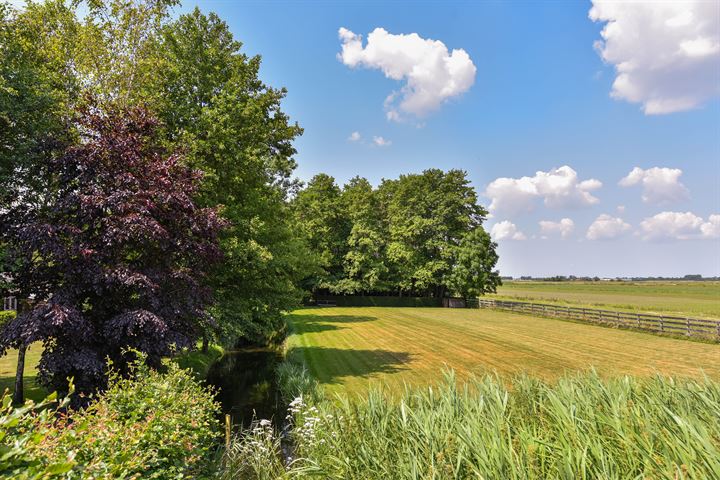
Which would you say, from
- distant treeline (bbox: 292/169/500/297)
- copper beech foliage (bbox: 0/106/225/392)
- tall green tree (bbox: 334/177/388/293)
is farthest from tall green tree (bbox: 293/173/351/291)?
copper beech foliage (bbox: 0/106/225/392)

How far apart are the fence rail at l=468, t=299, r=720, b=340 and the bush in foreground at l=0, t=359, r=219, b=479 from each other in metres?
28.3

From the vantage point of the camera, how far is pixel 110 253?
830 centimetres

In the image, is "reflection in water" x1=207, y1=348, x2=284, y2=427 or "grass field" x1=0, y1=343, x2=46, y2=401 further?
"reflection in water" x1=207, y1=348, x2=284, y2=427

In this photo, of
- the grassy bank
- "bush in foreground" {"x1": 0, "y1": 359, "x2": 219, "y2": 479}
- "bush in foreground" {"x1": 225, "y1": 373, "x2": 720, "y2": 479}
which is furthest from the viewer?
the grassy bank

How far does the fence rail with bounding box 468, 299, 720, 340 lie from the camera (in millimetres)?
23219

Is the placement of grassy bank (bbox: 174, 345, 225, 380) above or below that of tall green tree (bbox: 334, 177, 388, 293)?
below

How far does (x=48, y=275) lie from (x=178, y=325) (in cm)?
286

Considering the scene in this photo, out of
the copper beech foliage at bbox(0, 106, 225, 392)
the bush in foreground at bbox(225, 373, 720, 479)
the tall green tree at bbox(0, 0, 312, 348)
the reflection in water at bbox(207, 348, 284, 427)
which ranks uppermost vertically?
the tall green tree at bbox(0, 0, 312, 348)

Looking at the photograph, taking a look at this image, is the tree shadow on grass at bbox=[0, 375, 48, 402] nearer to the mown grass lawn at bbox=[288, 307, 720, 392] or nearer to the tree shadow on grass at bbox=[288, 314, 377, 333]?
the mown grass lawn at bbox=[288, 307, 720, 392]

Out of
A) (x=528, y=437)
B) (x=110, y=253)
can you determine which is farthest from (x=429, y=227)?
(x=528, y=437)

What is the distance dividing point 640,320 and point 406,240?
31321 millimetres

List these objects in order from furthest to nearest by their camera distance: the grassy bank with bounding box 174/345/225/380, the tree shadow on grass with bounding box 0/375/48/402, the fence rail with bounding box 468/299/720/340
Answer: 1. the fence rail with bounding box 468/299/720/340
2. the grassy bank with bounding box 174/345/225/380
3. the tree shadow on grass with bounding box 0/375/48/402

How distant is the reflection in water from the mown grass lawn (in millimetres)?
1830

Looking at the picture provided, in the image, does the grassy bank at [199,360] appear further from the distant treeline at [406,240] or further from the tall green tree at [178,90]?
the distant treeline at [406,240]
